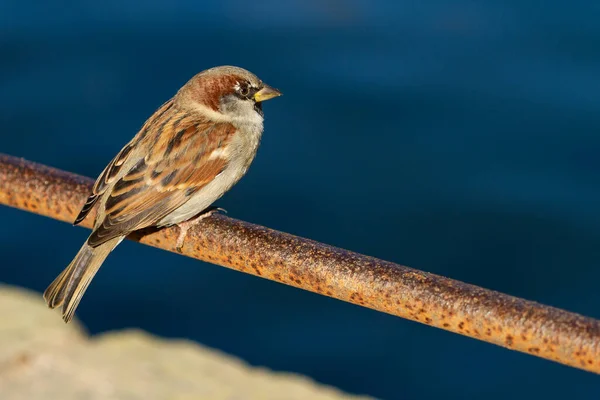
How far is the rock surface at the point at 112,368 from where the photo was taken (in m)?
5.33

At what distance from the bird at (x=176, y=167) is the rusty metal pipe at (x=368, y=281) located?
261 millimetres

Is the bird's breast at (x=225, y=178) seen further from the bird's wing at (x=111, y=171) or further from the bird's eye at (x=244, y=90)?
the bird's wing at (x=111, y=171)

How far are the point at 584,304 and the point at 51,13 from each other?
5611mm

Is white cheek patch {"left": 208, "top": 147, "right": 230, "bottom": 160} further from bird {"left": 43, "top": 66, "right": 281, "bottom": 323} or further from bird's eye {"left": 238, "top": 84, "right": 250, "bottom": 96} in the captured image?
bird's eye {"left": 238, "top": 84, "right": 250, "bottom": 96}

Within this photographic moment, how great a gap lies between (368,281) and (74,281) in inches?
57.8

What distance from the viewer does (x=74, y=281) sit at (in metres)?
3.99

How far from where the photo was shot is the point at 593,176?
25.1 ft

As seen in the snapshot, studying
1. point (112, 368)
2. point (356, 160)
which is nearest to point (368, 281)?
point (112, 368)

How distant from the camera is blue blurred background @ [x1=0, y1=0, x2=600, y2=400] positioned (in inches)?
277

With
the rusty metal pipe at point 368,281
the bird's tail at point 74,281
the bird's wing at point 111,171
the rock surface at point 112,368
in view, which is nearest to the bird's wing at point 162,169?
the bird's wing at point 111,171

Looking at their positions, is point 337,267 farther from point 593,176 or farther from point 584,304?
point 593,176

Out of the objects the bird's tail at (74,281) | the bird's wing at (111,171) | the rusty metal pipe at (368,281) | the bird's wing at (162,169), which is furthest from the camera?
the bird's wing at (162,169)

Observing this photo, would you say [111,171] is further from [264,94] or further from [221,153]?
[264,94]

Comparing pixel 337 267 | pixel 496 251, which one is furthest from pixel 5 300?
pixel 337 267
